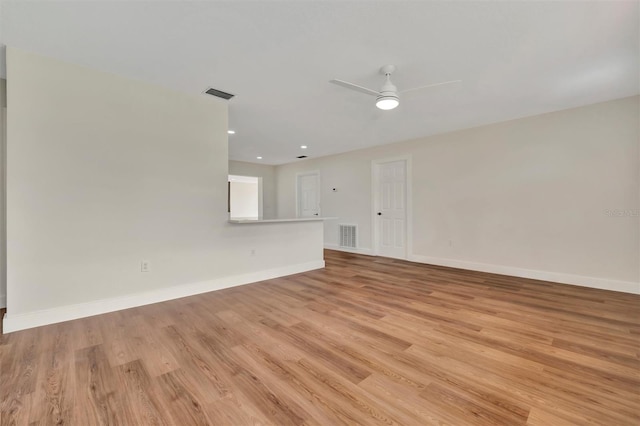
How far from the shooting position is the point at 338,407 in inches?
58.0

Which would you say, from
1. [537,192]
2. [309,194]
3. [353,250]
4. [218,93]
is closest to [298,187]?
[309,194]

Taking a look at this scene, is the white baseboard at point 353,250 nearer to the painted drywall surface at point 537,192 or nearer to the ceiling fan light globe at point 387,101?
the painted drywall surface at point 537,192

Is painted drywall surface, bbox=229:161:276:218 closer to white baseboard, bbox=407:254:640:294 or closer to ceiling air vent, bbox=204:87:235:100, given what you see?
ceiling air vent, bbox=204:87:235:100

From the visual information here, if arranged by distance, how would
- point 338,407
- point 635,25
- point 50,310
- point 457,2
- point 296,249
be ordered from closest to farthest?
1. point 338,407
2. point 457,2
3. point 635,25
4. point 50,310
5. point 296,249

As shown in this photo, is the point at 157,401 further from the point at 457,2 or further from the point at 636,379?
the point at 457,2

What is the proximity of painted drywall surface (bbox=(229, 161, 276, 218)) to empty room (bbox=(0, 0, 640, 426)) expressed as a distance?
322cm

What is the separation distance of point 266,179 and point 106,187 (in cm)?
586

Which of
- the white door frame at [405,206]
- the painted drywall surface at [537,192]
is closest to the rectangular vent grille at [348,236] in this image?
the white door frame at [405,206]

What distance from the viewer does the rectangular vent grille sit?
6667mm

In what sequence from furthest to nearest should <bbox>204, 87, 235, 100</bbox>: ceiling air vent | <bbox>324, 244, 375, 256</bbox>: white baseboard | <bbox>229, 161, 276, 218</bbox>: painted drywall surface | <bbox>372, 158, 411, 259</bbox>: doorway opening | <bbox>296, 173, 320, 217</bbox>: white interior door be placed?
1. <bbox>229, 161, 276, 218</bbox>: painted drywall surface
2. <bbox>296, 173, 320, 217</bbox>: white interior door
3. <bbox>324, 244, 375, 256</bbox>: white baseboard
4. <bbox>372, 158, 411, 259</bbox>: doorway opening
5. <bbox>204, 87, 235, 100</bbox>: ceiling air vent

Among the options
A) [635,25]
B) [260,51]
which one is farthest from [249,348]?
[635,25]

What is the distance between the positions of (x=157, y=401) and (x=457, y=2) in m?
3.14

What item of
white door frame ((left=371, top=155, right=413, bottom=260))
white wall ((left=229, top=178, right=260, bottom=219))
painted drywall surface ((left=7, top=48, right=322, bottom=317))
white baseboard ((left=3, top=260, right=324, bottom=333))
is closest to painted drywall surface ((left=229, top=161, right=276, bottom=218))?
white wall ((left=229, top=178, right=260, bottom=219))

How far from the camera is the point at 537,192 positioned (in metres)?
4.07
